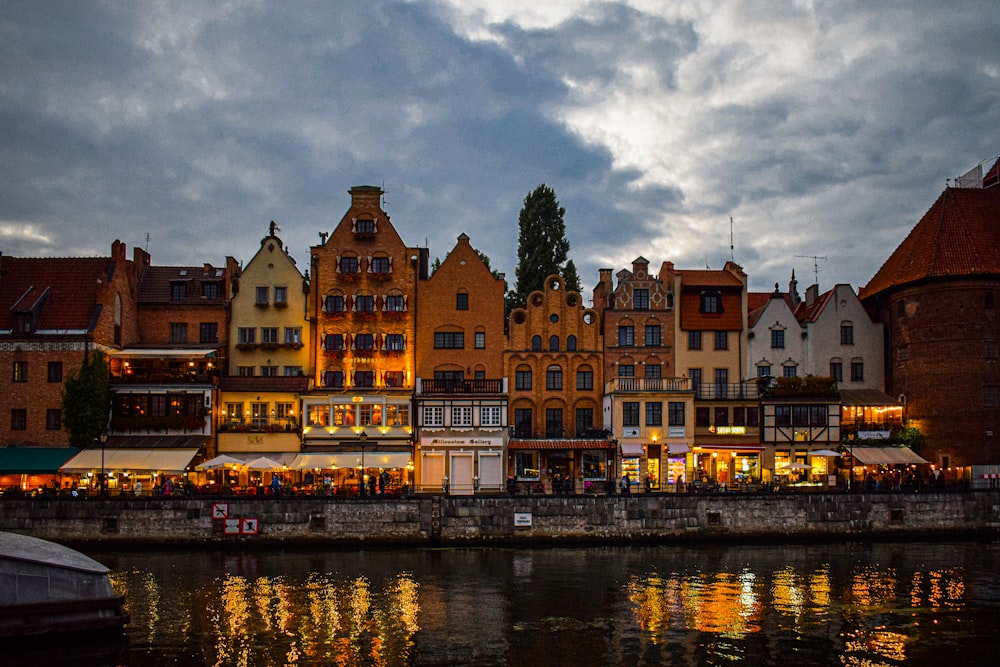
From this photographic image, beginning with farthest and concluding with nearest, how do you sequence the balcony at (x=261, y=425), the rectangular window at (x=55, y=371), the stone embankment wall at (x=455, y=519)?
the balcony at (x=261, y=425) → the rectangular window at (x=55, y=371) → the stone embankment wall at (x=455, y=519)

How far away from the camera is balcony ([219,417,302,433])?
198 feet

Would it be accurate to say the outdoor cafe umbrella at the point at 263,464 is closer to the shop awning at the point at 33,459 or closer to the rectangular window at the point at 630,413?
the shop awning at the point at 33,459

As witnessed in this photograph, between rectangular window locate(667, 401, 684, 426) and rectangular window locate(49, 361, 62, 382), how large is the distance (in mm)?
40667

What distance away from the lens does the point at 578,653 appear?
28.6 meters

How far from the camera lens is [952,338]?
6219 cm

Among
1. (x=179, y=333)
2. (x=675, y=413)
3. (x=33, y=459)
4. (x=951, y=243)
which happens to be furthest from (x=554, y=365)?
(x=33, y=459)

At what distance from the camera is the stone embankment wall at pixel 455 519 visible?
5003 cm

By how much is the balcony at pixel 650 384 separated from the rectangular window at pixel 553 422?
478 centimetres

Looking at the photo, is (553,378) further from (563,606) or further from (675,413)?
(563,606)

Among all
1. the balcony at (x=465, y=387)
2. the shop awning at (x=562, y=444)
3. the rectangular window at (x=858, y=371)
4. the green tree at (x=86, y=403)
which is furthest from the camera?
the rectangular window at (x=858, y=371)

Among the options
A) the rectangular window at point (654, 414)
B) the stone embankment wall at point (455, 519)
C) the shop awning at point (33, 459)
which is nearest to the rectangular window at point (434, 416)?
the stone embankment wall at point (455, 519)

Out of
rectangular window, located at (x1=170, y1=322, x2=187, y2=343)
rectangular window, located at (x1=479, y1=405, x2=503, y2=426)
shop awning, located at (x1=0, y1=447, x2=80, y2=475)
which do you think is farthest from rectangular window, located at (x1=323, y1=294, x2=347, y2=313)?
shop awning, located at (x1=0, y1=447, x2=80, y2=475)

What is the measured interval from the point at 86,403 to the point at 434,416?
2229 centimetres

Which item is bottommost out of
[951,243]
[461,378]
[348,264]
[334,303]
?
[461,378]
